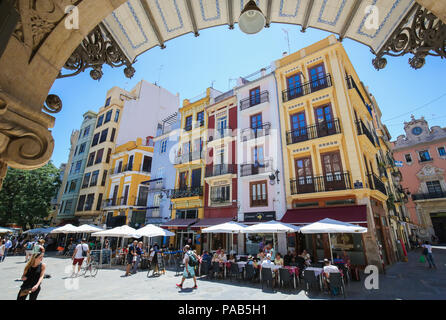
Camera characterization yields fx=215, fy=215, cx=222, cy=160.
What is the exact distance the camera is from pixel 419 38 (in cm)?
272

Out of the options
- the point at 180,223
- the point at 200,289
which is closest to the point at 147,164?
the point at 180,223

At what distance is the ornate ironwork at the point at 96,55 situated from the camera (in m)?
2.63

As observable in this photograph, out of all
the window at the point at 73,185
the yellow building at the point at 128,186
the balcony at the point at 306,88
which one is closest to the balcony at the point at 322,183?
the balcony at the point at 306,88

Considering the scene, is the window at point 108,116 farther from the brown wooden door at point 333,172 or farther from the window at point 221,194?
the brown wooden door at point 333,172

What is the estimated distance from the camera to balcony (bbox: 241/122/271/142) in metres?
18.2

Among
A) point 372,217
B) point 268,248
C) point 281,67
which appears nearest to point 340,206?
point 372,217

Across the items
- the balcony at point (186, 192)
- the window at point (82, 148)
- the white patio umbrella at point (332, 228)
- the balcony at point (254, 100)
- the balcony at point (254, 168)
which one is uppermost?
the window at point (82, 148)

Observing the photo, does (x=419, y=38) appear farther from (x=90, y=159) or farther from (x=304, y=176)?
(x=90, y=159)

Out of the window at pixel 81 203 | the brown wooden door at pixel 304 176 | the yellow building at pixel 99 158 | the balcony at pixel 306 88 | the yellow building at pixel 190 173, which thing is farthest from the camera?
the window at pixel 81 203

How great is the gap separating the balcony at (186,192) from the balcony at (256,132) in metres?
6.46

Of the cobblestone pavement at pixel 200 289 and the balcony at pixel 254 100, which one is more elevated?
the balcony at pixel 254 100

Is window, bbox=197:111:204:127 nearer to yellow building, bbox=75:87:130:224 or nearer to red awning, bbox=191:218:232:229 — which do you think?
red awning, bbox=191:218:232:229

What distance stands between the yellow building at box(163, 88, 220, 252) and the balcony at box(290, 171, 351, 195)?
8950mm

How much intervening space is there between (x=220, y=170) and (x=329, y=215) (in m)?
9.77
